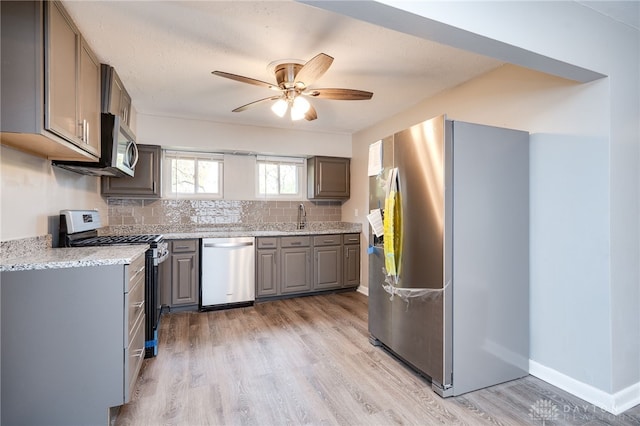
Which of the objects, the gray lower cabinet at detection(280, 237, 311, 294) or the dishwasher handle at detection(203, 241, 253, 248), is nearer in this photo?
the dishwasher handle at detection(203, 241, 253, 248)

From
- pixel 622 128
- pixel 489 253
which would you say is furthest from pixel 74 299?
pixel 622 128

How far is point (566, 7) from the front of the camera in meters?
1.76

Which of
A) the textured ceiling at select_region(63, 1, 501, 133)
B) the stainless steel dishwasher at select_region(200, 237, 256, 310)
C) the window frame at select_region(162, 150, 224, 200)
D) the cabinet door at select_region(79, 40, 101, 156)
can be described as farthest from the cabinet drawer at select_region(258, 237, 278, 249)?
the cabinet door at select_region(79, 40, 101, 156)

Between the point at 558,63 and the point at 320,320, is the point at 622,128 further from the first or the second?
the point at 320,320

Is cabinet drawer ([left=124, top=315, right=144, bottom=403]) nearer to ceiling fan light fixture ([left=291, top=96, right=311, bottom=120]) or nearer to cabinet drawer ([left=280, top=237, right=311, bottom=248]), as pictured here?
ceiling fan light fixture ([left=291, top=96, right=311, bottom=120])

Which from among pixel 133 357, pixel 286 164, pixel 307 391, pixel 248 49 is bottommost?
pixel 307 391

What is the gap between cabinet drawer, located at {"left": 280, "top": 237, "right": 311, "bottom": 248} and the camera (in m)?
4.11

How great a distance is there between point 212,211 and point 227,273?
1017mm

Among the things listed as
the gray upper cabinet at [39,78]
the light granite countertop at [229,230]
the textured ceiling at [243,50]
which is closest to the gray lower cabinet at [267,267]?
the light granite countertop at [229,230]

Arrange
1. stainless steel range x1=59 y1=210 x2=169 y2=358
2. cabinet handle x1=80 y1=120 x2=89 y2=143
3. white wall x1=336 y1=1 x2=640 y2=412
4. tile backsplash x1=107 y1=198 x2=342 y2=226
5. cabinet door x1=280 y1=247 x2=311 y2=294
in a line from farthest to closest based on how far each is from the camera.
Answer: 1. cabinet door x1=280 y1=247 x2=311 y2=294
2. tile backsplash x1=107 y1=198 x2=342 y2=226
3. stainless steel range x1=59 y1=210 x2=169 y2=358
4. cabinet handle x1=80 y1=120 x2=89 y2=143
5. white wall x1=336 y1=1 x2=640 y2=412

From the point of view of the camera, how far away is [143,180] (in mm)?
3689

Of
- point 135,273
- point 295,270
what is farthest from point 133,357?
point 295,270

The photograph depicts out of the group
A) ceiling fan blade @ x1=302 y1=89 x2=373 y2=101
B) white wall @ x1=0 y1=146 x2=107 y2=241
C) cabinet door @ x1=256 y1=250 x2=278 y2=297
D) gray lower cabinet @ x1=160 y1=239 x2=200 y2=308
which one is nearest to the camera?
white wall @ x1=0 y1=146 x2=107 y2=241

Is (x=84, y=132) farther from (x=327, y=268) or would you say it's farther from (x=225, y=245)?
(x=327, y=268)
